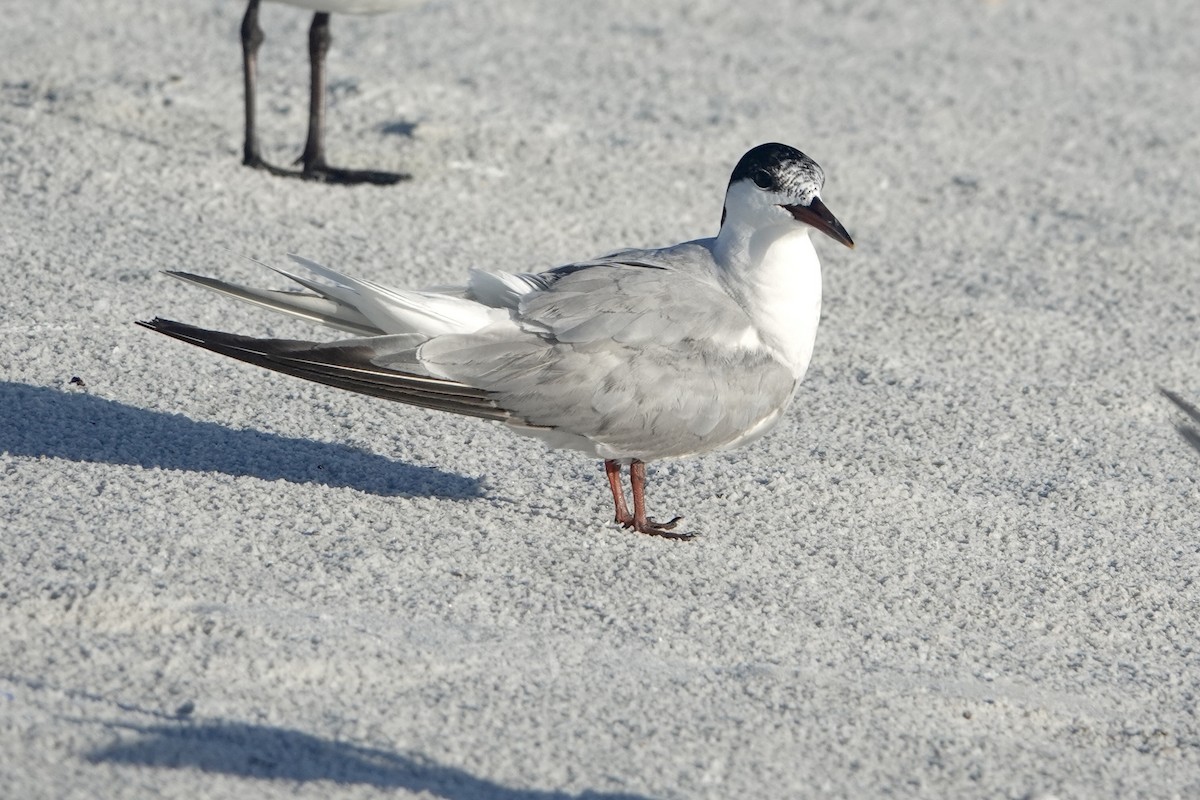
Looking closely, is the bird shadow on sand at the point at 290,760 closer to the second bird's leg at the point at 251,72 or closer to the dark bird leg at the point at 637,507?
the dark bird leg at the point at 637,507

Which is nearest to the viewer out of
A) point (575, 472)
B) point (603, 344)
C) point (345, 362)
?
point (345, 362)

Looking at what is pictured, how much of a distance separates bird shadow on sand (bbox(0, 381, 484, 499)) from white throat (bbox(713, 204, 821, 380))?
0.72 meters

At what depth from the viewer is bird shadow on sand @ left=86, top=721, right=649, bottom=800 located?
2330mm

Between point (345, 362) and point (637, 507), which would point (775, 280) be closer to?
point (637, 507)

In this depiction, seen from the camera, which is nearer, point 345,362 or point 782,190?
point 345,362

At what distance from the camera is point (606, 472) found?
3545 mm

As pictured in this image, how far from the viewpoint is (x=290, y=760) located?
2.38 metres

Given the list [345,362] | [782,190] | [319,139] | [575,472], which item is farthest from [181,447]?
[319,139]

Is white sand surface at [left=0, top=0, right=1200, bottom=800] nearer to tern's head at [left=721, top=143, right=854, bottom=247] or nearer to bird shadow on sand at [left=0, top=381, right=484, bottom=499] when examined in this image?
bird shadow on sand at [left=0, top=381, right=484, bottom=499]

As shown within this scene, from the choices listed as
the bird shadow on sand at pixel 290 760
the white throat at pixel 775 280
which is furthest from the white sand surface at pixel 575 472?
the white throat at pixel 775 280

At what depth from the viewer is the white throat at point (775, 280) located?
3.46 m

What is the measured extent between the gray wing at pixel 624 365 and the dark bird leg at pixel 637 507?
9 cm

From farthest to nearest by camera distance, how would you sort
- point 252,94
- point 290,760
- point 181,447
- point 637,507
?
point 252,94, point 181,447, point 637,507, point 290,760

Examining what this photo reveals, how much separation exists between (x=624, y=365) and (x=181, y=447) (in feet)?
3.28
